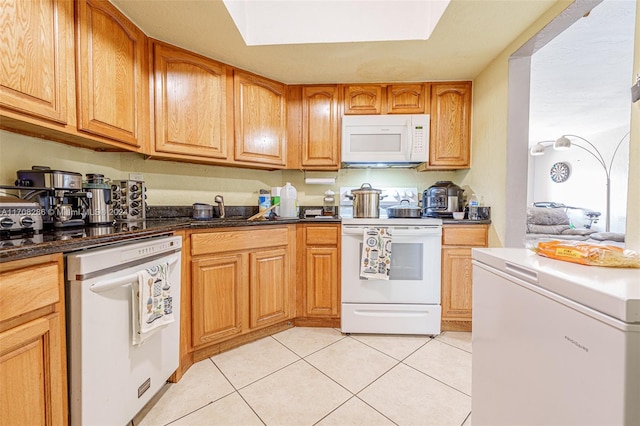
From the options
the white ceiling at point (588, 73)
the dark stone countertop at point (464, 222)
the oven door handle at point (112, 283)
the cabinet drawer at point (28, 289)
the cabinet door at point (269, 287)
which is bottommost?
the cabinet door at point (269, 287)

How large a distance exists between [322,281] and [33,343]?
159 cm

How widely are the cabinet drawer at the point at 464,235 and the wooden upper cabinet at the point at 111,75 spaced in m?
2.29

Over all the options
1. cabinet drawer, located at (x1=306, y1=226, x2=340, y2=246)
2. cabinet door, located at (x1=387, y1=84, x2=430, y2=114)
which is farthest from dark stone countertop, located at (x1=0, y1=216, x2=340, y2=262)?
cabinet door, located at (x1=387, y1=84, x2=430, y2=114)

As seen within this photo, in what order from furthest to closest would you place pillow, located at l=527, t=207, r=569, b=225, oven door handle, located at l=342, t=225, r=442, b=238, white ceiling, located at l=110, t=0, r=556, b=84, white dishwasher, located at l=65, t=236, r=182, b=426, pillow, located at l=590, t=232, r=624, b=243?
pillow, located at l=527, t=207, r=569, b=225 → pillow, located at l=590, t=232, r=624, b=243 → oven door handle, located at l=342, t=225, r=442, b=238 → white ceiling, located at l=110, t=0, r=556, b=84 → white dishwasher, located at l=65, t=236, r=182, b=426

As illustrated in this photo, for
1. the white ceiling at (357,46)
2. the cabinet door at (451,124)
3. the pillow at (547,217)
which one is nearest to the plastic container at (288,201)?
the white ceiling at (357,46)

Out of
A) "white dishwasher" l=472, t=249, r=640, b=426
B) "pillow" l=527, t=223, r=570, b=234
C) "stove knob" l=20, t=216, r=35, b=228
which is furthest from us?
A: "pillow" l=527, t=223, r=570, b=234

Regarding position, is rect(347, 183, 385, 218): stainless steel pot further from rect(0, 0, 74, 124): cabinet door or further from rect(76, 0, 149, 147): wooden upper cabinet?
rect(0, 0, 74, 124): cabinet door

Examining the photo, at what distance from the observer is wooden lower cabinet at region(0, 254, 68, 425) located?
703 millimetres

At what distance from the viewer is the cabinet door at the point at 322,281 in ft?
6.77

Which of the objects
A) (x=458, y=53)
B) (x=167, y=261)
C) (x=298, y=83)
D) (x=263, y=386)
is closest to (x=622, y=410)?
(x=263, y=386)

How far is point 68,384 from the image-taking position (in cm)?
88

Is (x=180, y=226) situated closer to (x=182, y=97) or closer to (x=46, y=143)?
(x=46, y=143)

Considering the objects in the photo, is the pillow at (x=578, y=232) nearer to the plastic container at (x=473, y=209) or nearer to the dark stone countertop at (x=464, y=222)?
the plastic container at (x=473, y=209)

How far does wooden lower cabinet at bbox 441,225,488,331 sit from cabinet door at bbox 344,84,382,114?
123cm
